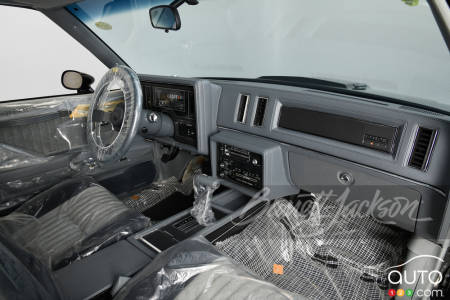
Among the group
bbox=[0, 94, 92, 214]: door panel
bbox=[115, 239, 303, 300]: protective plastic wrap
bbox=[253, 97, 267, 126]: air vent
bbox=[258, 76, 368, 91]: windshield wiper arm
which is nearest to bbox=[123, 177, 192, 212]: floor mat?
bbox=[0, 94, 92, 214]: door panel

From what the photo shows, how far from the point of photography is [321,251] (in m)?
1.79

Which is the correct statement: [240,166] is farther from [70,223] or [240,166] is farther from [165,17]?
[165,17]

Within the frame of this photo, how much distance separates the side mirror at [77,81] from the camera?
234 centimetres

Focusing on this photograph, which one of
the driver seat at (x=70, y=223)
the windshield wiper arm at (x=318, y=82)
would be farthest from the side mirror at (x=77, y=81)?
the windshield wiper arm at (x=318, y=82)

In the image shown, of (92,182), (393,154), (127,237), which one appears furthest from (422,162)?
(92,182)

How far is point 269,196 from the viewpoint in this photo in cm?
181

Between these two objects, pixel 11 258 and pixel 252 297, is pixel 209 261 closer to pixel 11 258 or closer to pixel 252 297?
pixel 252 297

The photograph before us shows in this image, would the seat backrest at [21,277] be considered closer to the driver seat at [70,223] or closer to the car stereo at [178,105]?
the driver seat at [70,223]

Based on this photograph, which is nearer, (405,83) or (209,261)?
(209,261)

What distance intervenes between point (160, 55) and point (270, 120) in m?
2.05

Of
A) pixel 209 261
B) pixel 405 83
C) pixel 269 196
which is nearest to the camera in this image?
pixel 209 261

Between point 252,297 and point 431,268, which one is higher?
point 252,297

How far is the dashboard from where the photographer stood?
1246mm

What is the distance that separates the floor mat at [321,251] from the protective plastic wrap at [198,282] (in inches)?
21.2
